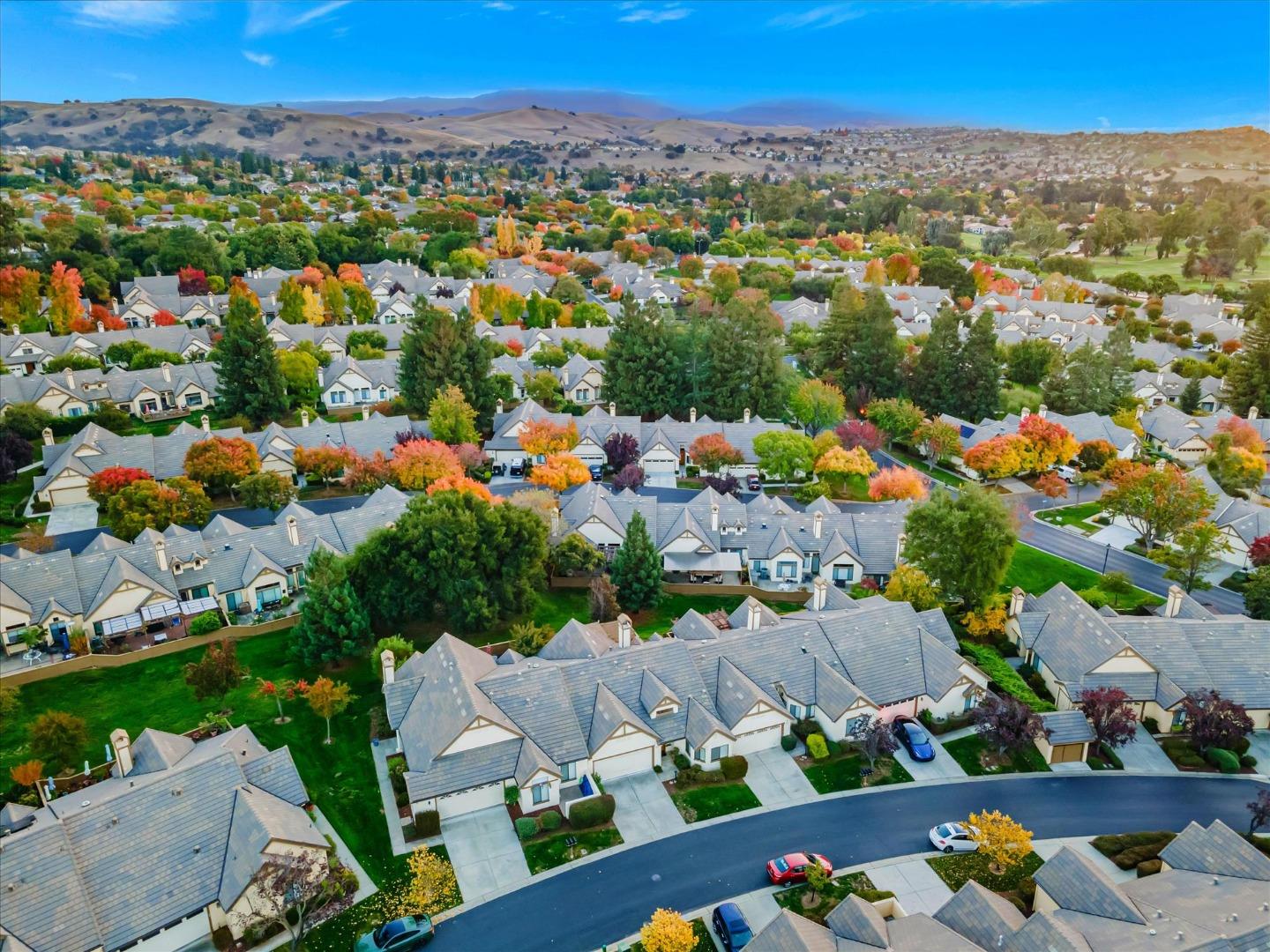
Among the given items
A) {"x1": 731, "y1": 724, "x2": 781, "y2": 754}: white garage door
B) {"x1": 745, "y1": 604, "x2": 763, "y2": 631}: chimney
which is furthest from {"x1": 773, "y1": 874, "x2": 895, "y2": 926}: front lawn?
{"x1": 745, "y1": 604, "x2": 763, "y2": 631}: chimney

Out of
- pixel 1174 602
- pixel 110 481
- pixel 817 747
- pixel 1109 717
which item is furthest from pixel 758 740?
pixel 110 481

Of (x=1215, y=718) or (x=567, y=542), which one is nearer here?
(x=1215, y=718)

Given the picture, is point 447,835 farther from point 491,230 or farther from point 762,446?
point 491,230

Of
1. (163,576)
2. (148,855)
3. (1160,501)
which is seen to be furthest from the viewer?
(1160,501)

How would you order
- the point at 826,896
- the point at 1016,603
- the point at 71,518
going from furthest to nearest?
the point at 71,518 → the point at 1016,603 → the point at 826,896

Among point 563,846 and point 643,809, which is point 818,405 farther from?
point 563,846

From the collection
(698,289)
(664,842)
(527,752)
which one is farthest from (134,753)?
(698,289)

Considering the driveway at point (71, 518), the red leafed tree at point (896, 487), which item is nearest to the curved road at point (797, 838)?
the red leafed tree at point (896, 487)
